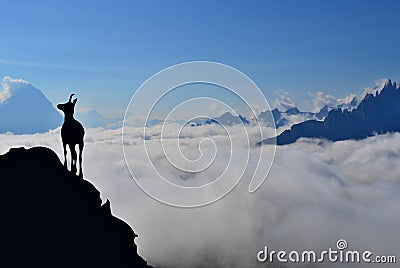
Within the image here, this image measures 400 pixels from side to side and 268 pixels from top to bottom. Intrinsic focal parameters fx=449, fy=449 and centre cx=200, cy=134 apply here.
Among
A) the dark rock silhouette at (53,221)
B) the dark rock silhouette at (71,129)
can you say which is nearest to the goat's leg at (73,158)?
the dark rock silhouette at (71,129)

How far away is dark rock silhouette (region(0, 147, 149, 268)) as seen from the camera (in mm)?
37219

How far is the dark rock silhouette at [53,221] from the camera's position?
37219 millimetres

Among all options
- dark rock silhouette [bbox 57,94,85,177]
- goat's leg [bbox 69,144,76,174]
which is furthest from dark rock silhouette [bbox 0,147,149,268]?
dark rock silhouette [bbox 57,94,85,177]

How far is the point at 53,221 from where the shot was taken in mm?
39281

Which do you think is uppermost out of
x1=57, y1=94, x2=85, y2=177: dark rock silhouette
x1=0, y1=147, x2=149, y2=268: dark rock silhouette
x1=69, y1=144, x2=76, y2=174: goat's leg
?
x1=57, y1=94, x2=85, y2=177: dark rock silhouette

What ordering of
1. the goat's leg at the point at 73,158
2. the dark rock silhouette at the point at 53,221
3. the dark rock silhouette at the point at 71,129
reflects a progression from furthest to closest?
the goat's leg at the point at 73,158 < the dark rock silhouette at the point at 71,129 < the dark rock silhouette at the point at 53,221

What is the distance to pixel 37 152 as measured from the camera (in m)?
41.8

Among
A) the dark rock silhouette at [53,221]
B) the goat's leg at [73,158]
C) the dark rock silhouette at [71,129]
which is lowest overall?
the dark rock silhouette at [53,221]

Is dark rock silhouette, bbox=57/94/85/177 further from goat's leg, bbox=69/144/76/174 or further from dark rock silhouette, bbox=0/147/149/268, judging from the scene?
dark rock silhouette, bbox=0/147/149/268

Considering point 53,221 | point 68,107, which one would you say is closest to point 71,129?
point 68,107

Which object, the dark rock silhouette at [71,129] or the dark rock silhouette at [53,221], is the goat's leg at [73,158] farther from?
the dark rock silhouette at [53,221]

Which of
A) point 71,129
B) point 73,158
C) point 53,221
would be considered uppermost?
point 71,129

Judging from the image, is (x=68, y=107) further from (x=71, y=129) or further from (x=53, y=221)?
(x=53, y=221)

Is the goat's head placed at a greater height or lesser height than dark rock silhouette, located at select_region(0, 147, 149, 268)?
greater
